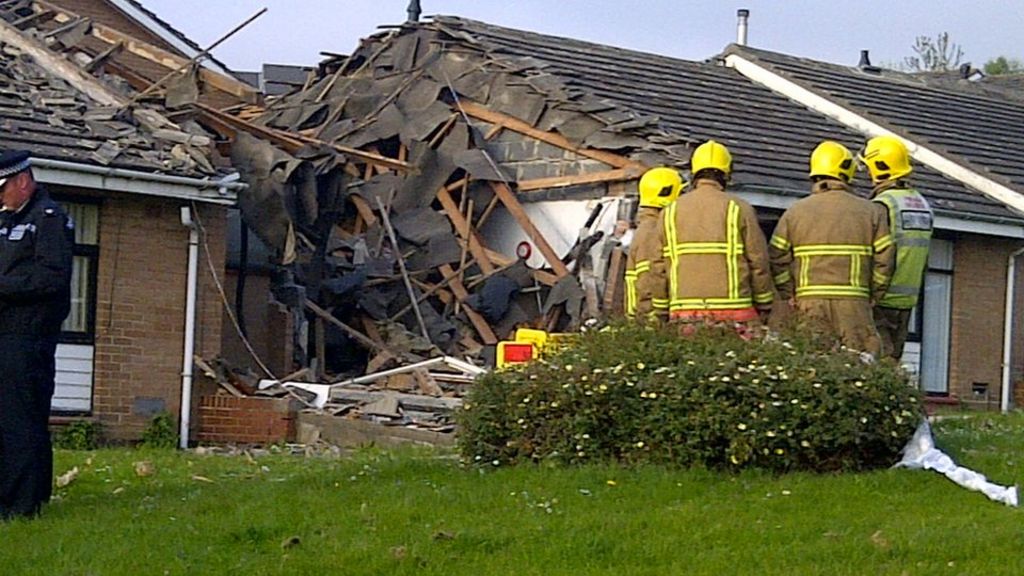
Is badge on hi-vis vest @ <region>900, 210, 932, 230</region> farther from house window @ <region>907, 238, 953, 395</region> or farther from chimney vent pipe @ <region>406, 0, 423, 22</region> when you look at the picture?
chimney vent pipe @ <region>406, 0, 423, 22</region>

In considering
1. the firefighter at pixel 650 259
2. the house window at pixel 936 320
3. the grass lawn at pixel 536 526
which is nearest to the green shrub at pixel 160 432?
the firefighter at pixel 650 259

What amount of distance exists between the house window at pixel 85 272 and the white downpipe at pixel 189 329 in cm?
85

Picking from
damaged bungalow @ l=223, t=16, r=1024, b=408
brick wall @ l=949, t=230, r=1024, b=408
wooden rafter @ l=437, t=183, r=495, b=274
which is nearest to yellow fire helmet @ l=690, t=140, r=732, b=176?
damaged bungalow @ l=223, t=16, r=1024, b=408

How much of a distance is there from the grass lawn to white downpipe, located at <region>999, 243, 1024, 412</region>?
1196 cm

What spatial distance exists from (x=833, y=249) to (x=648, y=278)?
1.27 m

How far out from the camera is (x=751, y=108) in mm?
23156

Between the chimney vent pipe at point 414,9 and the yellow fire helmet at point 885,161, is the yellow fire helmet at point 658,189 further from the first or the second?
the chimney vent pipe at point 414,9

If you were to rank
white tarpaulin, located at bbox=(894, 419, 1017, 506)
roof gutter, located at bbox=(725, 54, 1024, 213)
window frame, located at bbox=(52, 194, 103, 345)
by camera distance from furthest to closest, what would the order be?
roof gutter, located at bbox=(725, 54, 1024, 213) → window frame, located at bbox=(52, 194, 103, 345) → white tarpaulin, located at bbox=(894, 419, 1017, 506)

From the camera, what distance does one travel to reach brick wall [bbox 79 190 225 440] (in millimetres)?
16391

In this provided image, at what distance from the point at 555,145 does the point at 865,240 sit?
9.49 metres

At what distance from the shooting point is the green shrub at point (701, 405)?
9445 millimetres

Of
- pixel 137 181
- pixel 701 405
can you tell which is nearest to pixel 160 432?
pixel 137 181

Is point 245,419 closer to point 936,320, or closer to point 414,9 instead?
point 936,320

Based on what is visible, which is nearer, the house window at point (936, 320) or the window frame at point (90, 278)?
the window frame at point (90, 278)
